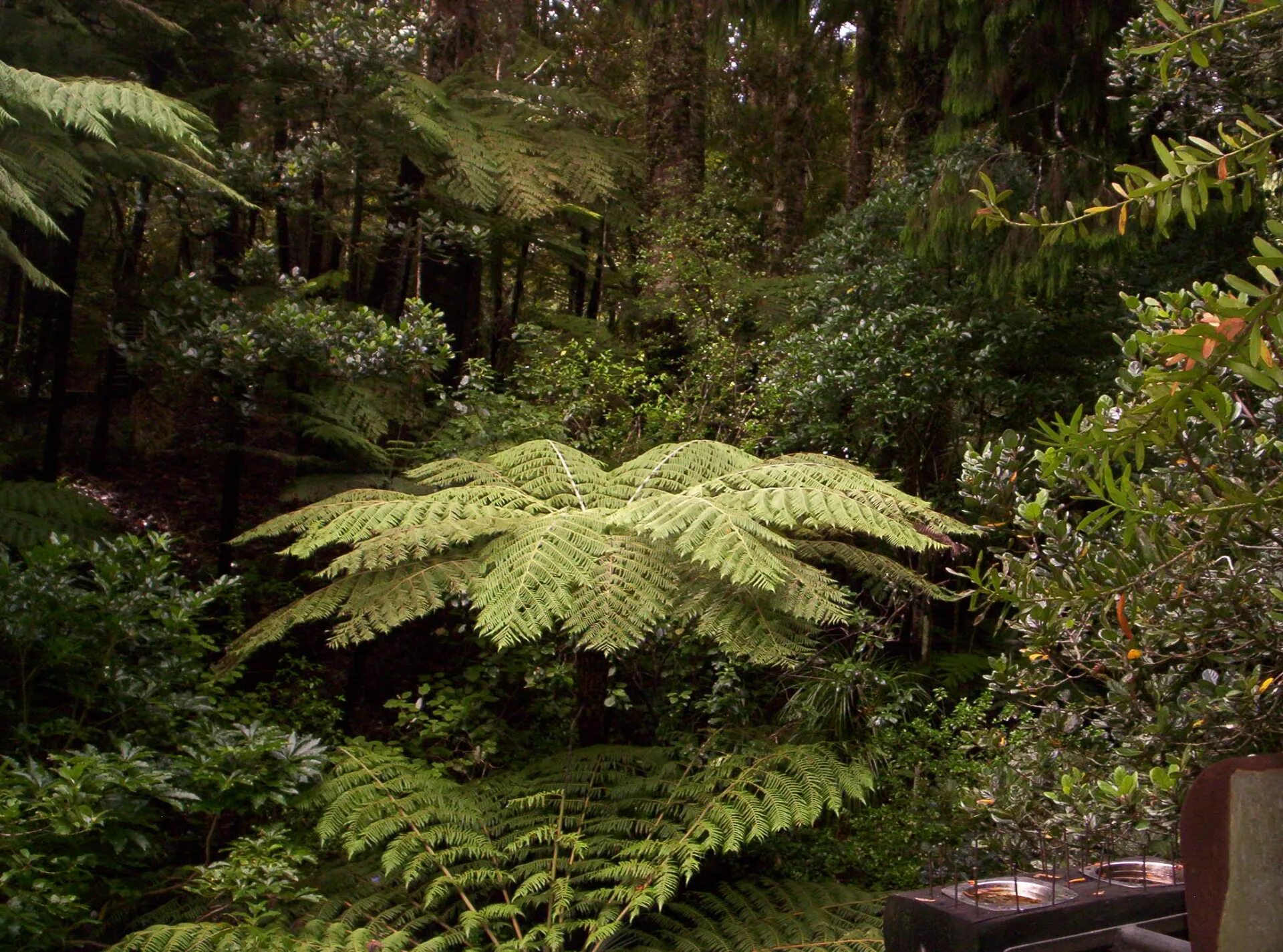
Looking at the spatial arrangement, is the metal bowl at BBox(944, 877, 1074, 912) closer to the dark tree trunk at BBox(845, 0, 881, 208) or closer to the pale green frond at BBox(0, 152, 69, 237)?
the pale green frond at BBox(0, 152, 69, 237)

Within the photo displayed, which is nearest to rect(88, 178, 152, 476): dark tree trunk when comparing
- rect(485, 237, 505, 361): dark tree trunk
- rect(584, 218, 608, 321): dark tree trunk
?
rect(485, 237, 505, 361): dark tree trunk

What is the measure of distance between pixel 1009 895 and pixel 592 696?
→ 321 cm

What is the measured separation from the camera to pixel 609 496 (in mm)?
4562

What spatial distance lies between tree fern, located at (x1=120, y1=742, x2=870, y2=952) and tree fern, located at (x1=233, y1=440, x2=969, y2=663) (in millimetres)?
548

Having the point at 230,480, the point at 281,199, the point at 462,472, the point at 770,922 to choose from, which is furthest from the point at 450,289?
the point at 770,922

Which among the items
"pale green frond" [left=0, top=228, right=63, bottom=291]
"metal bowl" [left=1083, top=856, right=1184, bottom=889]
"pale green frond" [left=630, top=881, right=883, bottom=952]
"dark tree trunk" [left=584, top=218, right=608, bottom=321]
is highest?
"dark tree trunk" [left=584, top=218, right=608, bottom=321]

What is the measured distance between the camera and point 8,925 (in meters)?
2.80

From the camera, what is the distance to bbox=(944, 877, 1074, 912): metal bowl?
1600 millimetres

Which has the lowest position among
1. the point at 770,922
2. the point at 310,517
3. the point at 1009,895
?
the point at 770,922

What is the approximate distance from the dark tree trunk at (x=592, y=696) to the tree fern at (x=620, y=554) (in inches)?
23.1

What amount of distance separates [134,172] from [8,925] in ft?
11.0

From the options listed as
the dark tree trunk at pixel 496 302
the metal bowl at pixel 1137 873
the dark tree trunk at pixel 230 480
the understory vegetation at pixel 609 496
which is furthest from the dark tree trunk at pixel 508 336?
the metal bowl at pixel 1137 873

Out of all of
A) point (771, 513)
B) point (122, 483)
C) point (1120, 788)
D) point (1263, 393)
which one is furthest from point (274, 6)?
point (1120, 788)

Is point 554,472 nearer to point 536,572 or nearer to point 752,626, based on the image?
point 536,572
